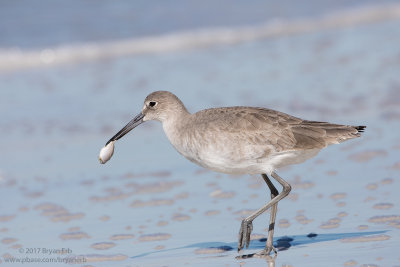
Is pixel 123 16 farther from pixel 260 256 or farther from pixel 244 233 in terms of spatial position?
pixel 260 256

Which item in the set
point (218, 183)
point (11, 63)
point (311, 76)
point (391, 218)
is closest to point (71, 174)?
point (218, 183)

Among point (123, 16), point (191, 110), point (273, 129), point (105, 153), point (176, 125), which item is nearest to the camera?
point (273, 129)

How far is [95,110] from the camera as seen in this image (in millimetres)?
10719

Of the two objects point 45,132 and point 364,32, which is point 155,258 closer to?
point 45,132

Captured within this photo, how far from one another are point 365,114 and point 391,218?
3.34m

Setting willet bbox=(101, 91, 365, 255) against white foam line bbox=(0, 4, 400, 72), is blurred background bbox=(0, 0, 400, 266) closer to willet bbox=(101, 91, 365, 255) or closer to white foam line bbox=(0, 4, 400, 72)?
white foam line bbox=(0, 4, 400, 72)

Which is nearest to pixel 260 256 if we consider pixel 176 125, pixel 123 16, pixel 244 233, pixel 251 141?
pixel 244 233

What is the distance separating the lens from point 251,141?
6.23 meters

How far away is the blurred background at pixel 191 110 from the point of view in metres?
6.57

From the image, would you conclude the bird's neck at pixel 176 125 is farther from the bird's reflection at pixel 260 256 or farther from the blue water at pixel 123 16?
the blue water at pixel 123 16

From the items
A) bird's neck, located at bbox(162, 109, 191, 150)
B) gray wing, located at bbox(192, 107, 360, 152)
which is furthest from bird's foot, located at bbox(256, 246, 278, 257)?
bird's neck, located at bbox(162, 109, 191, 150)

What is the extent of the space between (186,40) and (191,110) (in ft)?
16.2

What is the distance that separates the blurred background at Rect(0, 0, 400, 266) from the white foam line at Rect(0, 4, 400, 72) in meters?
0.04

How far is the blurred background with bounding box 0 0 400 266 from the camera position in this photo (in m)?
6.57
